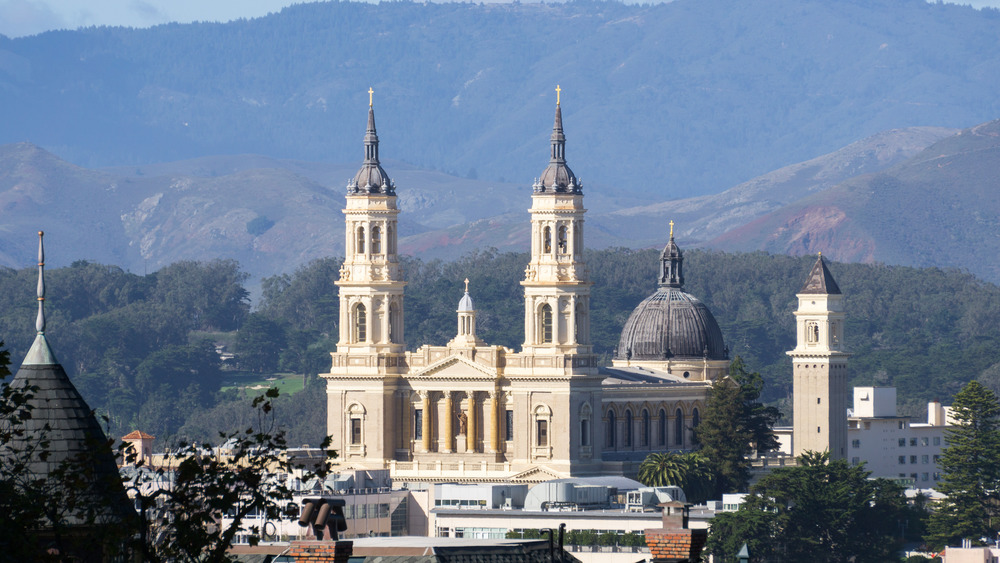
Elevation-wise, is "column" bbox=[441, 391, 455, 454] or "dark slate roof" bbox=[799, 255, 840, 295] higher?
"dark slate roof" bbox=[799, 255, 840, 295]

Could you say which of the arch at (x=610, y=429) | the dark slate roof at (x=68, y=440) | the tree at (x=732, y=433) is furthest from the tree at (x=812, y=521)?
the dark slate roof at (x=68, y=440)

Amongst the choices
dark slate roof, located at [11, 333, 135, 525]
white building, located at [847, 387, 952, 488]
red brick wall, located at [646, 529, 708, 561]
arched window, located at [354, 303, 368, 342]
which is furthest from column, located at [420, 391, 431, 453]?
dark slate roof, located at [11, 333, 135, 525]

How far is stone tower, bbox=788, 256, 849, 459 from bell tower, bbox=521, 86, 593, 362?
1730cm

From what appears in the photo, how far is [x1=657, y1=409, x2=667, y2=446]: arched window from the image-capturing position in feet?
486

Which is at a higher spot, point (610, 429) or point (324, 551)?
point (324, 551)

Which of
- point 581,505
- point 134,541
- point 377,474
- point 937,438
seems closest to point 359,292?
point 377,474

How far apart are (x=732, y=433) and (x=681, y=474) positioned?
8.46 meters

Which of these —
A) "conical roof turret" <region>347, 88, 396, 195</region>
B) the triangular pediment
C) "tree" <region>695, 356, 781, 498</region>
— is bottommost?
"tree" <region>695, 356, 781, 498</region>

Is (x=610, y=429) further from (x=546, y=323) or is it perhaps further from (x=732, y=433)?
(x=546, y=323)

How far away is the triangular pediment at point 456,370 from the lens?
139750 mm

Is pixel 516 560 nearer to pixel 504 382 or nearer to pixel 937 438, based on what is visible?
pixel 504 382

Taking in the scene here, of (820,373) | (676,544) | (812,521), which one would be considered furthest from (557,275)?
(676,544)

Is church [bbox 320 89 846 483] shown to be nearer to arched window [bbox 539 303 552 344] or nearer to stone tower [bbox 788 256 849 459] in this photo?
arched window [bbox 539 303 552 344]

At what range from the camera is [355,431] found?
142m
